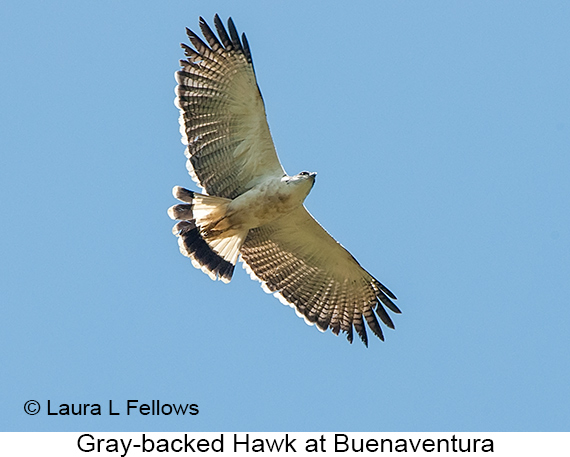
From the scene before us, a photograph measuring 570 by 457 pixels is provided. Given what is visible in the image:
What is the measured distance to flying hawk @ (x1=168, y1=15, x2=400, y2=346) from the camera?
12.0 m

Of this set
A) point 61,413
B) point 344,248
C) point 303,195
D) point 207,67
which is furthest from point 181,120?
point 61,413

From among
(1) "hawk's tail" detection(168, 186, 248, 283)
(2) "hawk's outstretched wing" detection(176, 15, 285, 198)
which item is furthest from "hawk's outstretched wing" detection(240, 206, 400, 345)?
(2) "hawk's outstretched wing" detection(176, 15, 285, 198)

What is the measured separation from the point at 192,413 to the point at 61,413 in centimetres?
157

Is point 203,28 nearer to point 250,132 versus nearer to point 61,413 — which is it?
point 250,132

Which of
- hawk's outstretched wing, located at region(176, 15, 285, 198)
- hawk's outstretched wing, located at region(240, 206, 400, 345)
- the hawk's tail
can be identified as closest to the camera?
hawk's outstretched wing, located at region(176, 15, 285, 198)

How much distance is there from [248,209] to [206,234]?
2.23 ft

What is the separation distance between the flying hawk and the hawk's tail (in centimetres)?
1

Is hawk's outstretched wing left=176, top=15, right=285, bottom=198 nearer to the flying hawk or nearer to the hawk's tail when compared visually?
the flying hawk

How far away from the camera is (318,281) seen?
13.6 m

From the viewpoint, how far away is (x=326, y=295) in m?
13.6

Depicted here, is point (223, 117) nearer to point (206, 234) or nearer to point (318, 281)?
point (206, 234)

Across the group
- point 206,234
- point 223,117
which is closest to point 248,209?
point 206,234

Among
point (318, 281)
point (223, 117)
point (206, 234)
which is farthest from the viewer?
point (318, 281)

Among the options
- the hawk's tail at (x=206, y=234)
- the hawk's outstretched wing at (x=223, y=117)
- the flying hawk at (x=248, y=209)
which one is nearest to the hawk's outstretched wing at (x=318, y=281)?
the flying hawk at (x=248, y=209)
